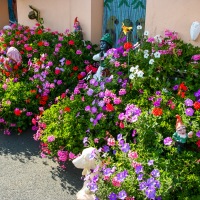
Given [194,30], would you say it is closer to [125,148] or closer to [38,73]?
[125,148]

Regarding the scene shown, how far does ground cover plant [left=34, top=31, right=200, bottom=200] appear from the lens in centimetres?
294

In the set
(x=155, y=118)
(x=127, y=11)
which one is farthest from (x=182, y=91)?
(x=127, y=11)

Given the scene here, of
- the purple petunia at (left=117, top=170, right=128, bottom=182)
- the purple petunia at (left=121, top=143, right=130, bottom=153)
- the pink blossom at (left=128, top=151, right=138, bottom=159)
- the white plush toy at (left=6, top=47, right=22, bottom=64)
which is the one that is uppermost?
the white plush toy at (left=6, top=47, right=22, bottom=64)

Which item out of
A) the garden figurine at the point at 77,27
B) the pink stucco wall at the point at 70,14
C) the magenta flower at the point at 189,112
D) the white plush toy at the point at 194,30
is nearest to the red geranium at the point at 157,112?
the magenta flower at the point at 189,112

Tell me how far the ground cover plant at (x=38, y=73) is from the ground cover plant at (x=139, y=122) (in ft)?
2.18

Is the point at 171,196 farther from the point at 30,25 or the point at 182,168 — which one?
the point at 30,25

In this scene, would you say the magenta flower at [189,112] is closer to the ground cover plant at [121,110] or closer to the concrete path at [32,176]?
the ground cover plant at [121,110]

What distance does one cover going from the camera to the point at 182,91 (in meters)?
3.64

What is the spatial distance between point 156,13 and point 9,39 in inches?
135

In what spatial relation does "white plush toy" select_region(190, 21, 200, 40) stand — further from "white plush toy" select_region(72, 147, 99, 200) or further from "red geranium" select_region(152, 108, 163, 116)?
"white plush toy" select_region(72, 147, 99, 200)

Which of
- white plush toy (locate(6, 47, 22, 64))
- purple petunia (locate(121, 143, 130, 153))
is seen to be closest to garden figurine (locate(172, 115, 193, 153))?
purple petunia (locate(121, 143, 130, 153))

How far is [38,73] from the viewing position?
5.37 m

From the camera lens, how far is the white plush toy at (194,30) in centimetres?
403

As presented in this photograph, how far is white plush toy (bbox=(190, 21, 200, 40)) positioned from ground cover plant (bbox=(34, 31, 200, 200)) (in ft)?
0.53
